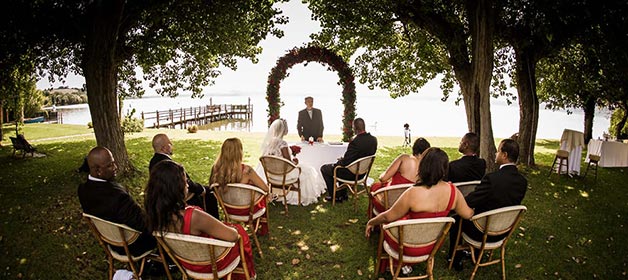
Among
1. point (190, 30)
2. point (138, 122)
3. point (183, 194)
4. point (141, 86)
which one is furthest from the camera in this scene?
point (138, 122)

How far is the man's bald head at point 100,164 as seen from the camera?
340 centimetres

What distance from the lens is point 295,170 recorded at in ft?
22.3

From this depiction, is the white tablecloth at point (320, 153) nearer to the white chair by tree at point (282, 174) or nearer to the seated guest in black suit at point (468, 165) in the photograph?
the white chair by tree at point (282, 174)

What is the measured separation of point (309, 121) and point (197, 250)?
20.3 ft

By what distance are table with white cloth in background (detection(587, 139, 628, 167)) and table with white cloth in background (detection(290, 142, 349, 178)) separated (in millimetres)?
11054

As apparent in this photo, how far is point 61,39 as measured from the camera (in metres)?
9.28

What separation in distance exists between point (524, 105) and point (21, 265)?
45.3 feet

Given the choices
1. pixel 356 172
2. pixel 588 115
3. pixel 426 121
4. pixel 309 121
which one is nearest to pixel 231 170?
pixel 356 172

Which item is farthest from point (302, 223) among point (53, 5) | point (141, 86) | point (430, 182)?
point (141, 86)

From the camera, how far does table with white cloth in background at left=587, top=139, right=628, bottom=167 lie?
40.2 feet

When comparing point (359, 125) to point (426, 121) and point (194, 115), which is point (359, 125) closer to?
point (426, 121)

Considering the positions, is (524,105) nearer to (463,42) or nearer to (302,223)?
(463,42)

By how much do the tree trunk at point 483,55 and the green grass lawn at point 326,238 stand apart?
6.95 feet

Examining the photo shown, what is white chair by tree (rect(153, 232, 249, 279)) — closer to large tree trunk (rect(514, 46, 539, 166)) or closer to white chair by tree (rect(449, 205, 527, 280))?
white chair by tree (rect(449, 205, 527, 280))
